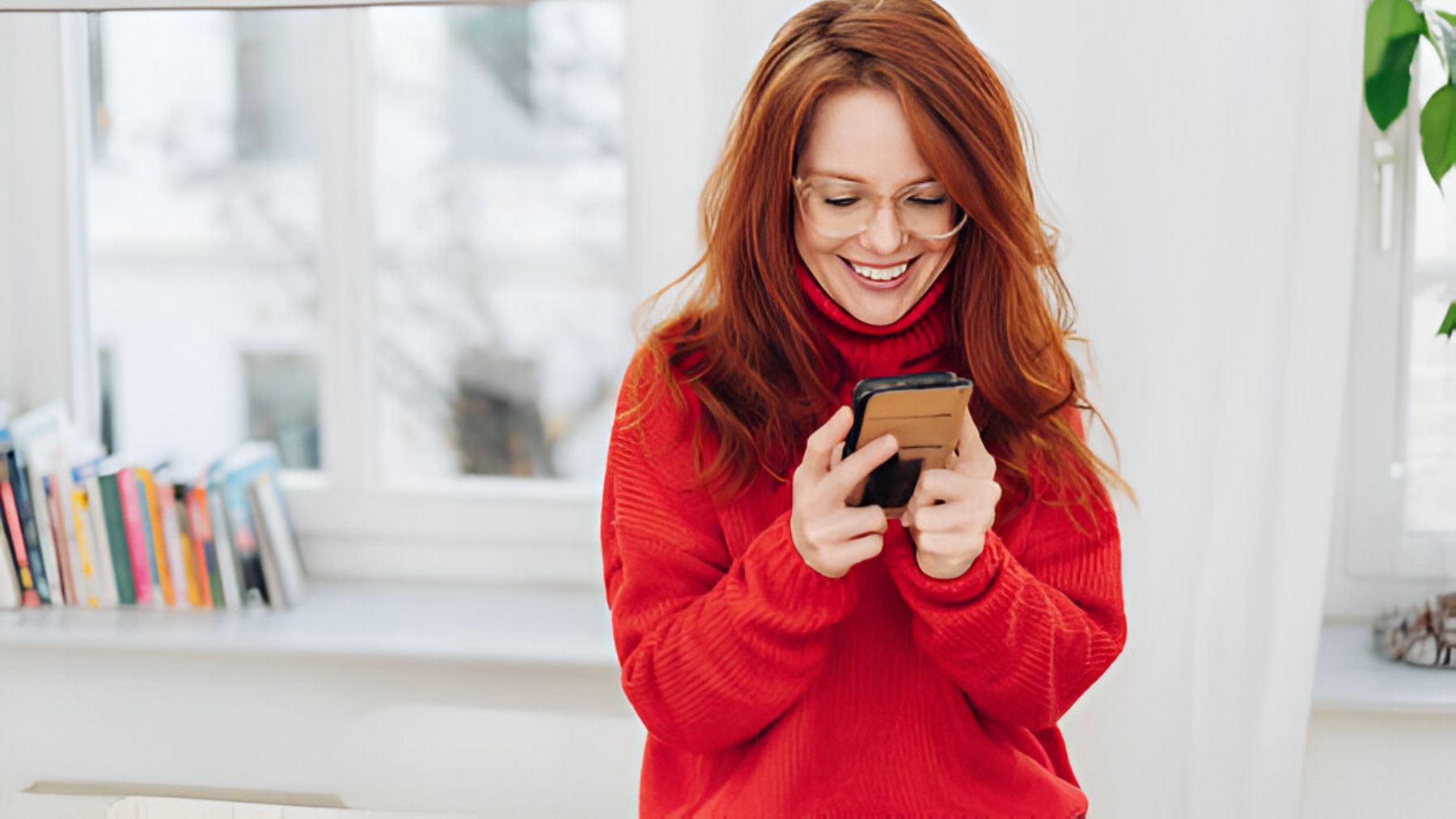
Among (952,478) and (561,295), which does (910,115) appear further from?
(561,295)

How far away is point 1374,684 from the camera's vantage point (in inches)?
61.3

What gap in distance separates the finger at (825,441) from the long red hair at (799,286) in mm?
109

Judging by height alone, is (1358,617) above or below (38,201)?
below

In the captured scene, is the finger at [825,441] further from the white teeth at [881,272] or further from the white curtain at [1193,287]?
the white curtain at [1193,287]

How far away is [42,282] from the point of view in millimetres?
1925

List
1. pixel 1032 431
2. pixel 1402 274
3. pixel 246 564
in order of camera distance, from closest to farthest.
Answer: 1. pixel 1032 431
2. pixel 1402 274
3. pixel 246 564

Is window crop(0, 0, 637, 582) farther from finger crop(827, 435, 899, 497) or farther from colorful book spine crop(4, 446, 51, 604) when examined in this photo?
finger crop(827, 435, 899, 497)

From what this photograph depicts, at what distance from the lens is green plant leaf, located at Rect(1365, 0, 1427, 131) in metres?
1.46

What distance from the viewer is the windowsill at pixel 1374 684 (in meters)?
1.50

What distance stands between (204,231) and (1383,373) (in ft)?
5.22

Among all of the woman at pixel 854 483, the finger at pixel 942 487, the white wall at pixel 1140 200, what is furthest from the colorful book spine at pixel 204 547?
the finger at pixel 942 487

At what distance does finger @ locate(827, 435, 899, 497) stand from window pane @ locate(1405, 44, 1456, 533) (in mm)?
1129

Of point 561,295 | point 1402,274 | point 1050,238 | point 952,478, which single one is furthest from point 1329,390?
point 561,295

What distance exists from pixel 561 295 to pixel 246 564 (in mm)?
548
